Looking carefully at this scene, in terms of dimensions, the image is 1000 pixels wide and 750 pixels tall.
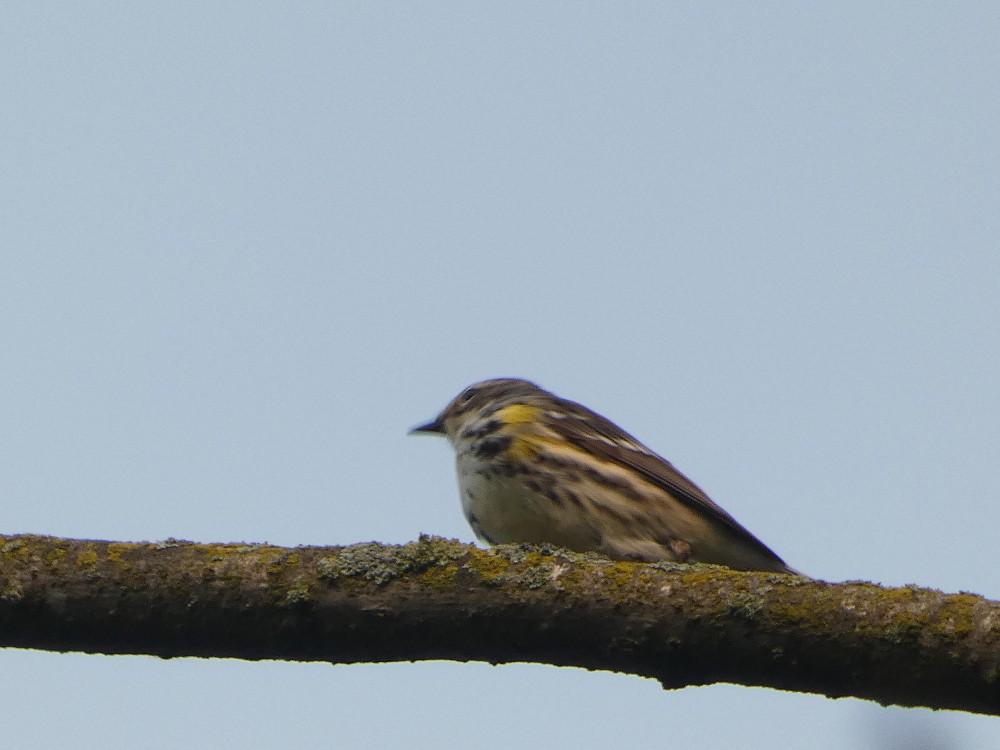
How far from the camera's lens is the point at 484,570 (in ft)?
11.1

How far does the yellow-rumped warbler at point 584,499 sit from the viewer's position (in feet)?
18.5

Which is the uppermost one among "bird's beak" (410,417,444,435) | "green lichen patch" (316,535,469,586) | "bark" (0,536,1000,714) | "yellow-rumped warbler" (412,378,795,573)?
"bird's beak" (410,417,444,435)

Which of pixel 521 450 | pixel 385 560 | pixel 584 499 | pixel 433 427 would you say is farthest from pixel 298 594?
pixel 433 427

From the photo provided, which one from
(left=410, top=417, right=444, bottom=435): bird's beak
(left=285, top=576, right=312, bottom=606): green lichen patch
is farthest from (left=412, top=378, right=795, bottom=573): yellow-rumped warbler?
(left=285, top=576, right=312, bottom=606): green lichen patch

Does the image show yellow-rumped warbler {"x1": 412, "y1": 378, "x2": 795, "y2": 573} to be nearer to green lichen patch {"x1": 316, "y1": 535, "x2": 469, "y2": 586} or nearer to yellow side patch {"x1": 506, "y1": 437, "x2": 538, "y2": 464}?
yellow side patch {"x1": 506, "y1": 437, "x2": 538, "y2": 464}

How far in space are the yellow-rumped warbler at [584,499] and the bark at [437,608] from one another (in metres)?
Result: 2.15

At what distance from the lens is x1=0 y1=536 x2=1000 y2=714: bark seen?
3.12m

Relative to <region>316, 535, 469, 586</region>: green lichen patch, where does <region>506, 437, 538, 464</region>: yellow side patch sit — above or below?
above

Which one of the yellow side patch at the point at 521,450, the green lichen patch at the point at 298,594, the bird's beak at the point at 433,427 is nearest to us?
the green lichen patch at the point at 298,594

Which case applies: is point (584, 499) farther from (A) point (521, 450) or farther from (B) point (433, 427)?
(B) point (433, 427)

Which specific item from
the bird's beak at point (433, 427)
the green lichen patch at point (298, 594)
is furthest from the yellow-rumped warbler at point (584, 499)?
the green lichen patch at point (298, 594)

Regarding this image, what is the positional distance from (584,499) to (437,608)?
2.43m

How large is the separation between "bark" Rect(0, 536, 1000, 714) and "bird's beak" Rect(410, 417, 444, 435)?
4.46 meters

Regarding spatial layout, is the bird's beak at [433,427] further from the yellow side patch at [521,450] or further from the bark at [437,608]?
the bark at [437,608]
